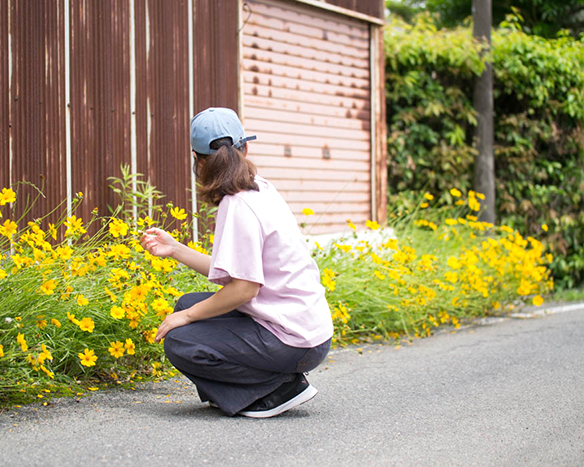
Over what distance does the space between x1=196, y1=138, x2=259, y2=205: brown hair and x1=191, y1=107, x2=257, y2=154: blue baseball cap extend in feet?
0.08

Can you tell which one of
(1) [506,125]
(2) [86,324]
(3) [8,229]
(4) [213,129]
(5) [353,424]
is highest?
(1) [506,125]

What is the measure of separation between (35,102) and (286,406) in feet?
10.4

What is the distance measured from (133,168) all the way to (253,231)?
303cm

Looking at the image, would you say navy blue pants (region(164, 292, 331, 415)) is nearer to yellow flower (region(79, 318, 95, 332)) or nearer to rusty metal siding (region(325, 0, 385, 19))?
yellow flower (region(79, 318, 95, 332))

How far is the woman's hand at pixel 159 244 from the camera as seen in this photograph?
3609 mm

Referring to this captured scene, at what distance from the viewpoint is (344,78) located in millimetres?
8133

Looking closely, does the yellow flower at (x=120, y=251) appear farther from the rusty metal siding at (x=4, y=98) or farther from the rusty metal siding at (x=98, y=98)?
the rusty metal siding at (x=98, y=98)

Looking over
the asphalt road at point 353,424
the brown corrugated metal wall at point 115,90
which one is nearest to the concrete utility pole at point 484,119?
the brown corrugated metal wall at point 115,90

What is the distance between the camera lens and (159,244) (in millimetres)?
3635

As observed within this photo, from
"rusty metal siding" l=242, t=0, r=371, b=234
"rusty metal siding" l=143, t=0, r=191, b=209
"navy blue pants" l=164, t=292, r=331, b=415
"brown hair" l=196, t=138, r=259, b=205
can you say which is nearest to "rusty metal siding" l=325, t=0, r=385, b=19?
"rusty metal siding" l=242, t=0, r=371, b=234

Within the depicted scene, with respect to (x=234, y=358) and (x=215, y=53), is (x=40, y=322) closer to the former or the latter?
(x=234, y=358)

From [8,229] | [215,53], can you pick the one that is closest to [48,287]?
[8,229]

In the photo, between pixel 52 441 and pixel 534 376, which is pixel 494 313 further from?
pixel 52 441

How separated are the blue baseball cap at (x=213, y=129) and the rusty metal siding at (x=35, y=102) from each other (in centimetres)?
223
